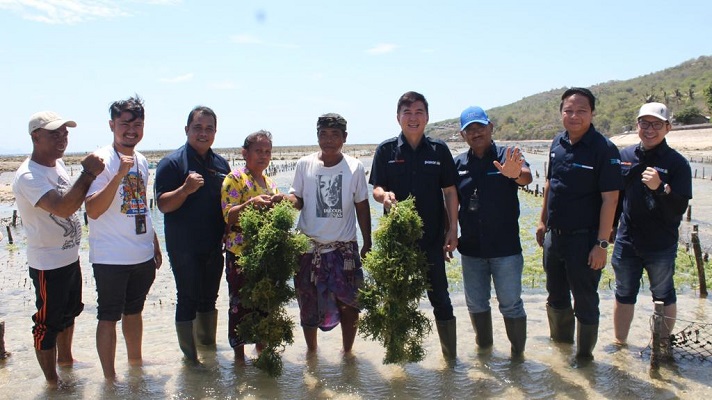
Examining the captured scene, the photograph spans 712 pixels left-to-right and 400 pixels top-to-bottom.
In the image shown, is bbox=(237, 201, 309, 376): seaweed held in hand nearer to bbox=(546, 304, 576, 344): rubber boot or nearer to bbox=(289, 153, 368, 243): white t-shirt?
bbox=(289, 153, 368, 243): white t-shirt

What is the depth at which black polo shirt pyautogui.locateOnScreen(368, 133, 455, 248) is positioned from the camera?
5465 mm

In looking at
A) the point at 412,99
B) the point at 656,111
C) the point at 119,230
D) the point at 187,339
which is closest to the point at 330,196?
the point at 412,99

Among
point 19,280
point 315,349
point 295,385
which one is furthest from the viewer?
point 19,280

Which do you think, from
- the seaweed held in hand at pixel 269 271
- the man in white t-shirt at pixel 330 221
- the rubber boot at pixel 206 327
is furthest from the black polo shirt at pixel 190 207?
the rubber boot at pixel 206 327

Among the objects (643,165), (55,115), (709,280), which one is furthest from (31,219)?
(709,280)

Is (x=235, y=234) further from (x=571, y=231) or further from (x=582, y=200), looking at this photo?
(x=582, y=200)

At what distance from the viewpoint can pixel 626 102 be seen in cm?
10831

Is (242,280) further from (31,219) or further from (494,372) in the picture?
(494,372)

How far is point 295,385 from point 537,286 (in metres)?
6.90

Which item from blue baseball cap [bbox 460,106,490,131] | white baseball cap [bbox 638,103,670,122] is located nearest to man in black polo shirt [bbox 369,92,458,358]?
blue baseball cap [bbox 460,106,490,131]

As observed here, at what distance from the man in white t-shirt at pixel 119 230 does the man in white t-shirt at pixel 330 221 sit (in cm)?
160

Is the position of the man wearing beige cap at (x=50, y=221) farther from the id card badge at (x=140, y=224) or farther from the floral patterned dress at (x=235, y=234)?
the floral patterned dress at (x=235, y=234)

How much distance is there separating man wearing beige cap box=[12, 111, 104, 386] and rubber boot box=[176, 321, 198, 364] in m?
1.18

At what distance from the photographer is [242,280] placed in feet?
18.5
